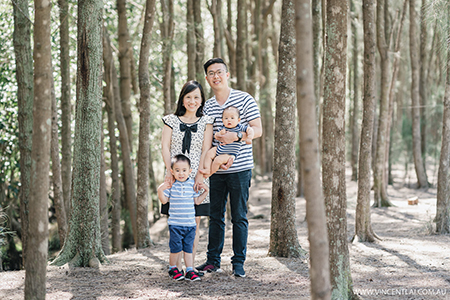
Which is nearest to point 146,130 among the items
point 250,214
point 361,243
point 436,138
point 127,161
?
point 127,161

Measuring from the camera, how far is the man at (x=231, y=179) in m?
4.75

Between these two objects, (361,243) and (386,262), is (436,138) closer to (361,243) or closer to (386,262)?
(361,243)

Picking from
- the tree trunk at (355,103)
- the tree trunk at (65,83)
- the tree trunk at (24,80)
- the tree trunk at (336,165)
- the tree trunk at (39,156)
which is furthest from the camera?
the tree trunk at (355,103)

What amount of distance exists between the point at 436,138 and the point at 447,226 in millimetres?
11353

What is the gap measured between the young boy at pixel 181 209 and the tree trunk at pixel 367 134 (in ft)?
11.5

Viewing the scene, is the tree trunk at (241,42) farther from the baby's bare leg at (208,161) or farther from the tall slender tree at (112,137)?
the baby's bare leg at (208,161)

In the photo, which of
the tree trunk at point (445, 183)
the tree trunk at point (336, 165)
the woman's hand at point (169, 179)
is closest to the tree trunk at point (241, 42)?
the tree trunk at point (445, 183)

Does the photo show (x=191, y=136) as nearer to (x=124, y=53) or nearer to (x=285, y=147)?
(x=285, y=147)

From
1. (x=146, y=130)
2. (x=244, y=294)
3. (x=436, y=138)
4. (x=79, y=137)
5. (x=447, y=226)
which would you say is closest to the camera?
(x=244, y=294)

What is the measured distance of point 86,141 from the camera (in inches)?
216

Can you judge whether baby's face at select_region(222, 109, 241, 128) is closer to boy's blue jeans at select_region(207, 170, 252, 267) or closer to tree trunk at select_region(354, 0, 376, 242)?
boy's blue jeans at select_region(207, 170, 252, 267)

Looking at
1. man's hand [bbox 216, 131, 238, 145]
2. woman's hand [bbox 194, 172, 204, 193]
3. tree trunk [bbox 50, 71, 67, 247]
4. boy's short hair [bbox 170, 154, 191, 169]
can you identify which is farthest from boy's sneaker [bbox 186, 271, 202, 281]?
tree trunk [bbox 50, 71, 67, 247]

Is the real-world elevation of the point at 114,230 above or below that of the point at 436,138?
below

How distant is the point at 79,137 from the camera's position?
5.48m
